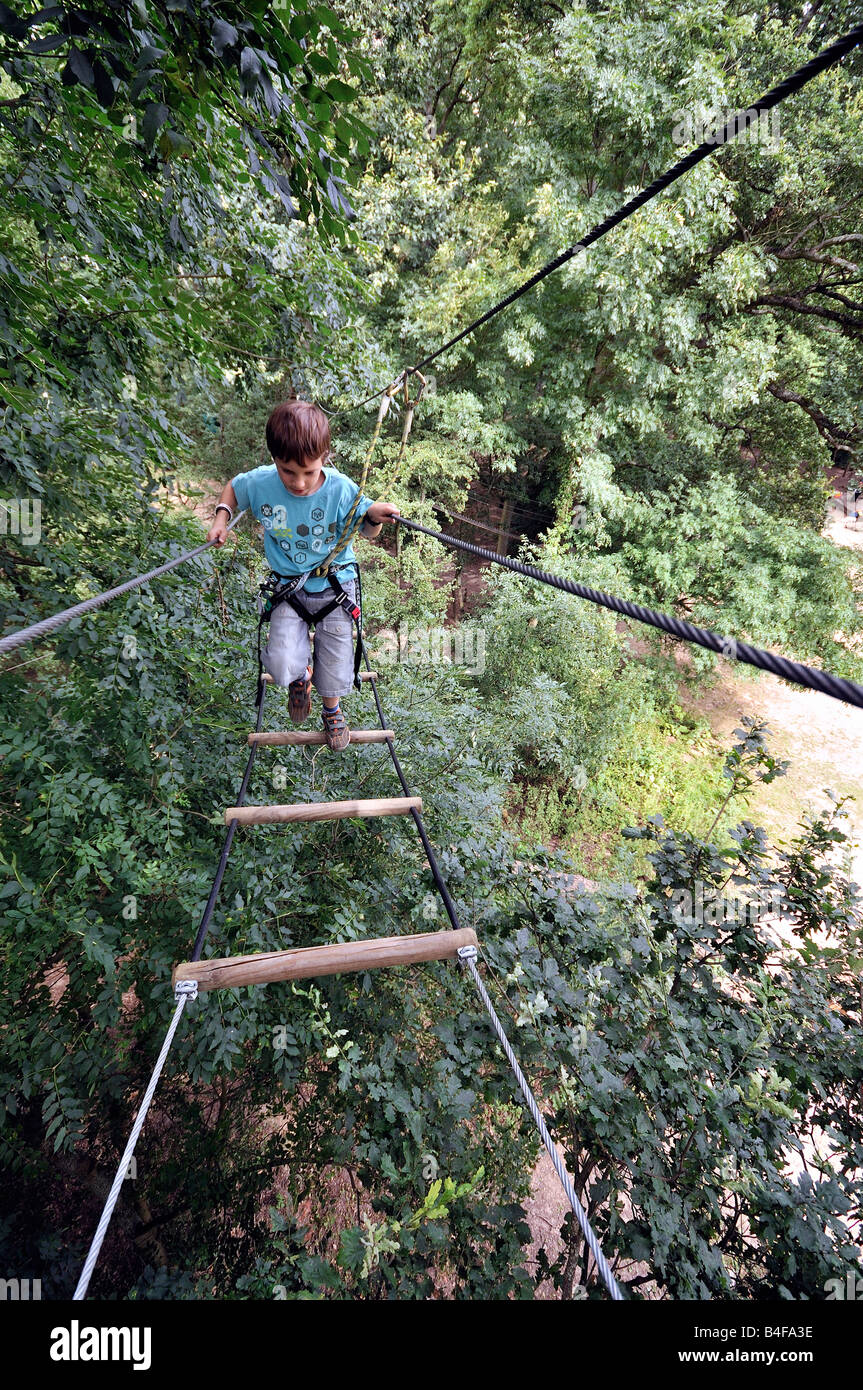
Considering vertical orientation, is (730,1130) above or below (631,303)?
below

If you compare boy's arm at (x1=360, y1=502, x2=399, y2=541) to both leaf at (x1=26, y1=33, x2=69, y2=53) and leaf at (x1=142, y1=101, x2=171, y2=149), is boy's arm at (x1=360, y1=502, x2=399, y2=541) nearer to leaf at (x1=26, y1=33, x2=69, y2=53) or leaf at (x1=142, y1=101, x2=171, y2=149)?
leaf at (x1=142, y1=101, x2=171, y2=149)

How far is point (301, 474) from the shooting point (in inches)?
70.7

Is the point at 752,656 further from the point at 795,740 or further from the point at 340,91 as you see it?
the point at 795,740

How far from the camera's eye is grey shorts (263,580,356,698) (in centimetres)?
206

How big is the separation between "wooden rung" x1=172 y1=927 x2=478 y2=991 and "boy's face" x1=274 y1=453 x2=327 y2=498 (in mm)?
1417

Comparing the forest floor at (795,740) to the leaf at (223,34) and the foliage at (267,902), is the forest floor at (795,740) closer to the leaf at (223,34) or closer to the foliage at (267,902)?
the foliage at (267,902)

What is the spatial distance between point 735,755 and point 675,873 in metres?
0.69

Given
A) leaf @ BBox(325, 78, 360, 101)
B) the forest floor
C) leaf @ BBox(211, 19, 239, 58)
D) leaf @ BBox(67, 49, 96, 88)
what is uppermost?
leaf @ BBox(325, 78, 360, 101)

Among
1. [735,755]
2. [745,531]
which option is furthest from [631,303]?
[735,755]

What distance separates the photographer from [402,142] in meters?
7.50

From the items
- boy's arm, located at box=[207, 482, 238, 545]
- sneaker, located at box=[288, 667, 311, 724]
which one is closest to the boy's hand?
boy's arm, located at box=[207, 482, 238, 545]

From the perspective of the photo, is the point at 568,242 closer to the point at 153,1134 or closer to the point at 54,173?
the point at 54,173

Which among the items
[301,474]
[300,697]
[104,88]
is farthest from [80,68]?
[300,697]

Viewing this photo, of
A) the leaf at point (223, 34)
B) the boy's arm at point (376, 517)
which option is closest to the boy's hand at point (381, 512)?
the boy's arm at point (376, 517)
